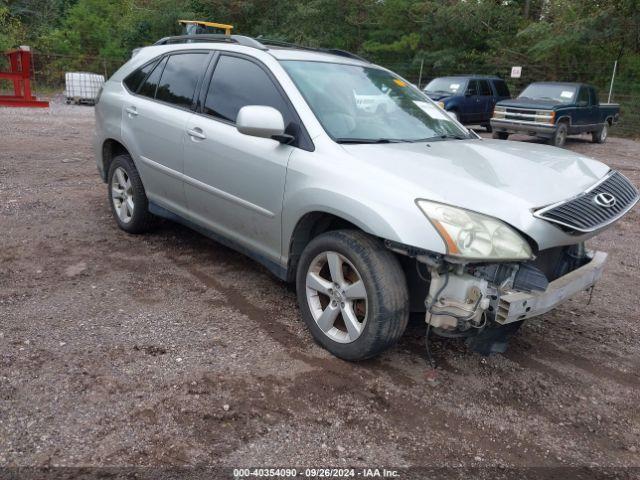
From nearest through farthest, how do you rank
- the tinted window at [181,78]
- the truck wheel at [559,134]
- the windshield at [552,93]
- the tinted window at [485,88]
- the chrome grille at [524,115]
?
the tinted window at [181,78], the chrome grille at [524,115], the truck wheel at [559,134], the windshield at [552,93], the tinted window at [485,88]

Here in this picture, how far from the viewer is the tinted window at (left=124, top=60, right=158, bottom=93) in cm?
512

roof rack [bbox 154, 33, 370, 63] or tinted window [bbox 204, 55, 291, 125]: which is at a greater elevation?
roof rack [bbox 154, 33, 370, 63]

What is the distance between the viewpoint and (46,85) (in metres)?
25.5

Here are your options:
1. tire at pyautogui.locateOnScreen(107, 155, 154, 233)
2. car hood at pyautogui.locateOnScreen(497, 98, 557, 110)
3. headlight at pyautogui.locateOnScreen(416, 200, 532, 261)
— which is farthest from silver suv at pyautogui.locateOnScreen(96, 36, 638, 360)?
car hood at pyautogui.locateOnScreen(497, 98, 557, 110)

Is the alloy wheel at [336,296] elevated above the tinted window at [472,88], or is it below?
below

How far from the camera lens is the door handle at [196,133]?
416 cm

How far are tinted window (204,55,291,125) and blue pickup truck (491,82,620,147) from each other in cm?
1160

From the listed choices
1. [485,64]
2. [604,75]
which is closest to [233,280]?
[604,75]

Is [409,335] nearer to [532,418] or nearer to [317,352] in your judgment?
[317,352]

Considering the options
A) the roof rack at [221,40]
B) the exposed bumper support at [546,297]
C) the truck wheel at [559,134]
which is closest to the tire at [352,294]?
the exposed bumper support at [546,297]

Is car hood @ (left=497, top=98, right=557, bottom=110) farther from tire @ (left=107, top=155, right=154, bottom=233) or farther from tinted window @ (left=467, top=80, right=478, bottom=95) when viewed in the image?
tire @ (left=107, top=155, right=154, bottom=233)

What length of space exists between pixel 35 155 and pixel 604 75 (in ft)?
66.0

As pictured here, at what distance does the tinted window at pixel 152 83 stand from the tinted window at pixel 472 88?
13.3 metres

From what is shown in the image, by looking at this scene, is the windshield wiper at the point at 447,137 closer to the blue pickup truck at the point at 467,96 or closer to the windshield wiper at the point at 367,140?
the windshield wiper at the point at 367,140
